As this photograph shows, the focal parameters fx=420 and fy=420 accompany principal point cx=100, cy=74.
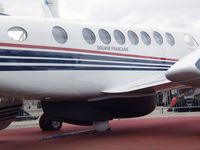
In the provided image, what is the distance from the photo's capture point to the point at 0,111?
11859mm

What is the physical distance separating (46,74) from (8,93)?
102cm

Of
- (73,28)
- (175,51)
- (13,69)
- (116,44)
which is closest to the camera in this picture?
(13,69)

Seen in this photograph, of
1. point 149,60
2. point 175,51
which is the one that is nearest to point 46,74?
point 149,60

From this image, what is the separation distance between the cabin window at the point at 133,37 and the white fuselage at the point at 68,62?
11 centimetres

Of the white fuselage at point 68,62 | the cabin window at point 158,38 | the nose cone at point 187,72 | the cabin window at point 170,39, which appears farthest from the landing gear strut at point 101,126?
the nose cone at point 187,72

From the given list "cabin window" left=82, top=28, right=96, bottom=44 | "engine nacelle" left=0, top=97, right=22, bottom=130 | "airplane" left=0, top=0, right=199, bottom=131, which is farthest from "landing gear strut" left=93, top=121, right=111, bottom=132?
"cabin window" left=82, top=28, right=96, bottom=44

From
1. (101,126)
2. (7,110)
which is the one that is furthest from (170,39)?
(7,110)

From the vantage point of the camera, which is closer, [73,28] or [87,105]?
[73,28]

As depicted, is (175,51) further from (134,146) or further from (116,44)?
(134,146)

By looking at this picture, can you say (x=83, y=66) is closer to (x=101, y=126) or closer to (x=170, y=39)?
(x=101, y=126)

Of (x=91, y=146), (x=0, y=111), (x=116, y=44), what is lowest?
(x=91, y=146)

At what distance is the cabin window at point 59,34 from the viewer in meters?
10.8

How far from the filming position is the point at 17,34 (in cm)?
1004

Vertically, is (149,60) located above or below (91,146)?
above
